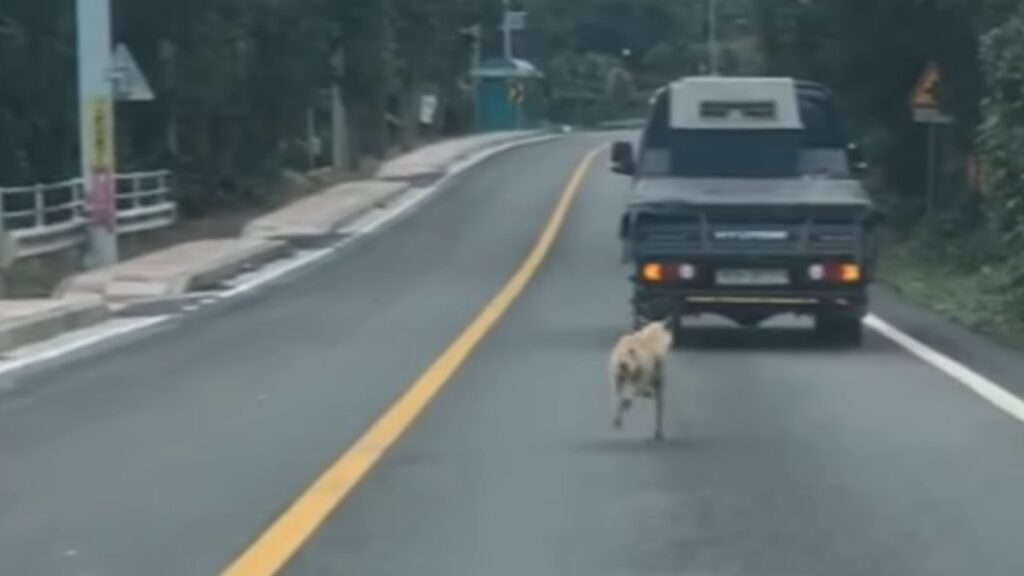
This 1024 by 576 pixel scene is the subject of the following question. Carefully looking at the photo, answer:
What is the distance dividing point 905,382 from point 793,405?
86.6 inches

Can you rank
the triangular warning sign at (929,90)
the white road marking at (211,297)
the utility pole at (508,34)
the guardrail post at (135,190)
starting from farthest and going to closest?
the utility pole at (508,34)
the guardrail post at (135,190)
the triangular warning sign at (929,90)
the white road marking at (211,297)

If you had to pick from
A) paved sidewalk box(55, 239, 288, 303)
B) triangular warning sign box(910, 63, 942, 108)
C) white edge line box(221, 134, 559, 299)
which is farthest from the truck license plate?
triangular warning sign box(910, 63, 942, 108)

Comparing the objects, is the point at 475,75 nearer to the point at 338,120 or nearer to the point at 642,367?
the point at 338,120

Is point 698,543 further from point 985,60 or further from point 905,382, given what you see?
point 985,60

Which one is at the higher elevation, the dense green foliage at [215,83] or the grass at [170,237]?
the dense green foliage at [215,83]

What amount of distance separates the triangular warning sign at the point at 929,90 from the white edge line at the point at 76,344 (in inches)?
658

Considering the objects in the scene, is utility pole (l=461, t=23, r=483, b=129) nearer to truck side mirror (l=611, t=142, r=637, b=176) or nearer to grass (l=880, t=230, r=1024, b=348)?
grass (l=880, t=230, r=1024, b=348)

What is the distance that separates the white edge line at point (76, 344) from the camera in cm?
2375

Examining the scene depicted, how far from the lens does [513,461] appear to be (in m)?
15.6

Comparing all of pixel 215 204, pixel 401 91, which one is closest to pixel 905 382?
pixel 215 204

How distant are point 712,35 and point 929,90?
101m

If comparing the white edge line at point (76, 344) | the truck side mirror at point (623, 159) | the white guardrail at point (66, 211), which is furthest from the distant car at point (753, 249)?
the white guardrail at point (66, 211)

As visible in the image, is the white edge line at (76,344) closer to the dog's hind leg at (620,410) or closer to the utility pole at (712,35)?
the dog's hind leg at (620,410)

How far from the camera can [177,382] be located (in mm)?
21609
